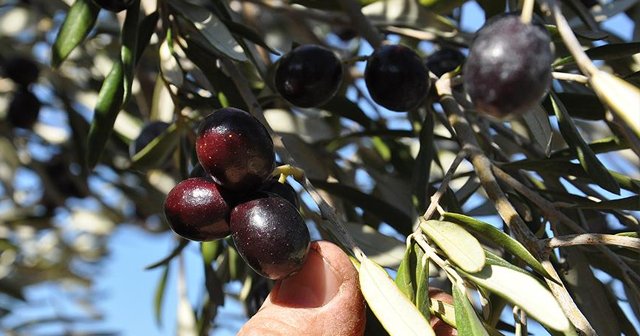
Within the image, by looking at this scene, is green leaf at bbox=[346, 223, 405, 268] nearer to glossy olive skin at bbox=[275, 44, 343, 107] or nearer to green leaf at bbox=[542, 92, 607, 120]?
glossy olive skin at bbox=[275, 44, 343, 107]

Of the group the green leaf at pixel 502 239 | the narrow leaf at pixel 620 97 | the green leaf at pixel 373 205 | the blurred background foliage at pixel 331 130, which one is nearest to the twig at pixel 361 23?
the blurred background foliage at pixel 331 130

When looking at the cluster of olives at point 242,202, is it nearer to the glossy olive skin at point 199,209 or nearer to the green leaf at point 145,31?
the glossy olive skin at point 199,209

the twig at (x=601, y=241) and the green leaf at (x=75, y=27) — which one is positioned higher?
the twig at (x=601, y=241)

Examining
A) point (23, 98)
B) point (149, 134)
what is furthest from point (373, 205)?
point (23, 98)

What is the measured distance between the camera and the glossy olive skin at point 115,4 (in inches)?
52.8

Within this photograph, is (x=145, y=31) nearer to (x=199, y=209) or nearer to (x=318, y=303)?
(x=199, y=209)

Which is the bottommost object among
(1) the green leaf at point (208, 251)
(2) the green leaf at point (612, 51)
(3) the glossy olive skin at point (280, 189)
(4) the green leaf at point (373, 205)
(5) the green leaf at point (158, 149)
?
(1) the green leaf at point (208, 251)

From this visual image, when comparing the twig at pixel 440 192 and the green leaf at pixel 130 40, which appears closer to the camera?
the twig at pixel 440 192

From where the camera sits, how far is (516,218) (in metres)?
1.07

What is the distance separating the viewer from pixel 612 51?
1203mm

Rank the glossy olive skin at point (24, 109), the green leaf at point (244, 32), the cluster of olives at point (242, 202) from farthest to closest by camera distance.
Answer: the glossy olive skin at point (24, 109) < the green leaf at point (244, 32) < the cluster of olives at point (242, 202)

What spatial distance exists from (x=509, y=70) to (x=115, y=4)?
77 cm

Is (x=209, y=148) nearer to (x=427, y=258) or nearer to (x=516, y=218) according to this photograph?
(x=427, y=258)

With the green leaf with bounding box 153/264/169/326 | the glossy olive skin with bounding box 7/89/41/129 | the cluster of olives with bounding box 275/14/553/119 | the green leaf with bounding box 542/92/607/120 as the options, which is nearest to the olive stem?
the cluster of olives with bounding box 275/14/553/119
